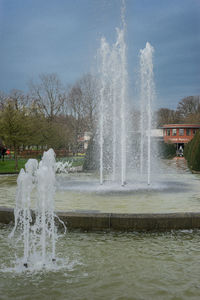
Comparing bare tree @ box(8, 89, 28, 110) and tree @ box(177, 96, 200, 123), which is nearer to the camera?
bare tree @ box(8, 89, 28, 110)

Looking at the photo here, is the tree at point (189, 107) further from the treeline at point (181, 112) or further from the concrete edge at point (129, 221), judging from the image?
the concrete edge at point (129, 221)

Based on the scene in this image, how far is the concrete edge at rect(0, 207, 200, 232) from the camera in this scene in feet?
22.2

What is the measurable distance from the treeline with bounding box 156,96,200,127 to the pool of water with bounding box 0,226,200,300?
7342cm

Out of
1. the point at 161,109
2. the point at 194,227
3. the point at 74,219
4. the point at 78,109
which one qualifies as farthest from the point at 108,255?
the point at 161,109

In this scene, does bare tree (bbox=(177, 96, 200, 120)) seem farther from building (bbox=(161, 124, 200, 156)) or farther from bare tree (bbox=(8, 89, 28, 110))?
bare tree (bbox=(8, 89, 28, 110))

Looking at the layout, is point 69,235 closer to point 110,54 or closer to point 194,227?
point 194,227

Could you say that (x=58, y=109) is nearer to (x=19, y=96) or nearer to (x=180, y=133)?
(x=19, y=96)

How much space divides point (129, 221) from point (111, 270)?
202cm

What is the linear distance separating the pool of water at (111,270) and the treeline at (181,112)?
241 ft

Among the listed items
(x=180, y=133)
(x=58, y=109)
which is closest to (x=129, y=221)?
(x=58, y=109)

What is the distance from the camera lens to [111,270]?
15.7 feet

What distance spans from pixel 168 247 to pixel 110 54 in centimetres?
1225

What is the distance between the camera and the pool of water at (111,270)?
4.13m

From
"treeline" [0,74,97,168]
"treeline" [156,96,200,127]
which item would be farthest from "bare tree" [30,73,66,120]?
"treeline" [156,96,200,127]
